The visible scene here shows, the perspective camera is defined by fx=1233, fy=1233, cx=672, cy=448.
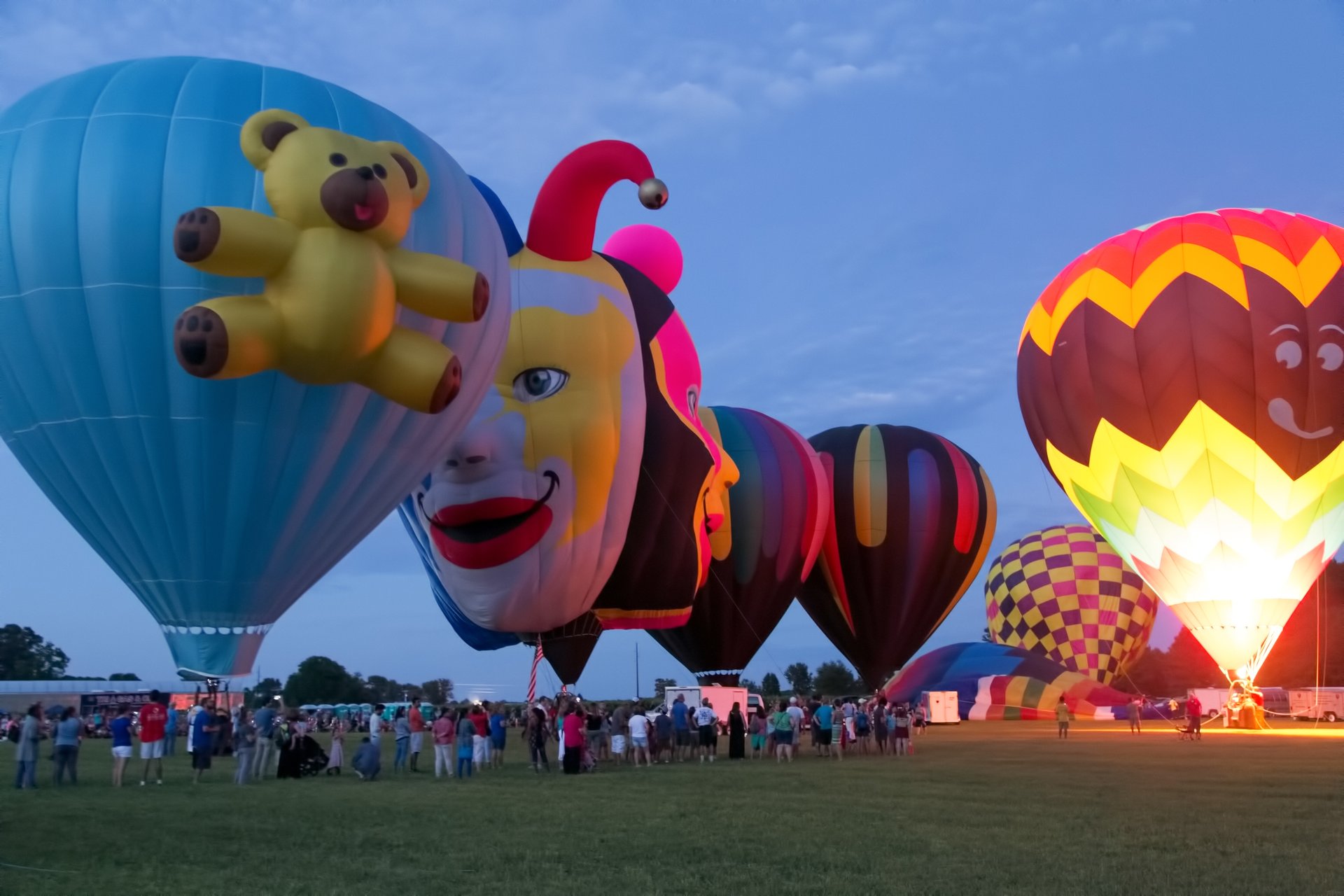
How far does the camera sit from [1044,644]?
3080 centimetres

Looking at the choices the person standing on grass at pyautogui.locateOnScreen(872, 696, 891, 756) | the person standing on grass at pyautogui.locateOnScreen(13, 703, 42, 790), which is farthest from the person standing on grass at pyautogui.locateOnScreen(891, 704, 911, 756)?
the person standing on grass at pyautogui.locateOnScreen(13, 703, 42, 790)

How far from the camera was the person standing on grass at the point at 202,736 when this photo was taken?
37.9ft

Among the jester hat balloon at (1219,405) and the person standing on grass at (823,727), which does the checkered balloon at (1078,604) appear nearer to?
the jester hat balloon at (1219,405)

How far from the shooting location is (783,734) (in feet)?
48.3

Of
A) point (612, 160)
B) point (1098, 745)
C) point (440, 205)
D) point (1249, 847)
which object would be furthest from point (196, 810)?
point (1098, 745)

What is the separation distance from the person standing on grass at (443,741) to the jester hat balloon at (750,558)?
6.54m

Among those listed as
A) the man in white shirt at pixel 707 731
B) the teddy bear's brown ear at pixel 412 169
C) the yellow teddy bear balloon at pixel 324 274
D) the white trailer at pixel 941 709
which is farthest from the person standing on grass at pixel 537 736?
the white trailer at pixel 941 709

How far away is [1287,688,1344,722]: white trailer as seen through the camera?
92.8 feet

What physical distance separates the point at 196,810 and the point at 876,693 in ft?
53.4

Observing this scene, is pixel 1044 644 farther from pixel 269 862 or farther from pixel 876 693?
pixel 269 862

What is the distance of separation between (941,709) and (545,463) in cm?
1357

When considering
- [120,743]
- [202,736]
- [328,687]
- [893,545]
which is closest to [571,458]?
[202,736]

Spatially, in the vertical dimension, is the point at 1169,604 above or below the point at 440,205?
below

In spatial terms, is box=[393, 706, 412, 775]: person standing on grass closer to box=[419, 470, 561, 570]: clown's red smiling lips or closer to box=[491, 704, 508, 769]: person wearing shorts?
box=[491, 704, 508, 769]: person wearing shorts
